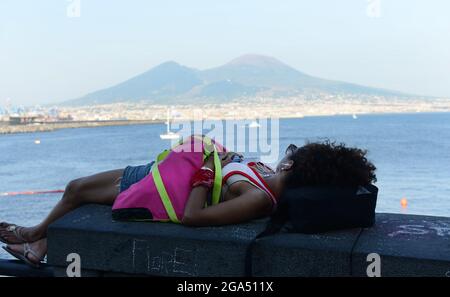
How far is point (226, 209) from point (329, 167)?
0.52 m

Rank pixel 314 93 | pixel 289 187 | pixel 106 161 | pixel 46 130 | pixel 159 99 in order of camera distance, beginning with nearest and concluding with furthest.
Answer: pixel 289 187
pixel 106 161
pixel 46 130
pixel 314 93
pixel 159 99

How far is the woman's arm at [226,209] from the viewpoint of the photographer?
8.62 feet

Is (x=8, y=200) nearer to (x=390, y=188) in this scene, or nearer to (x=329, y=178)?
(x=390, y=188)

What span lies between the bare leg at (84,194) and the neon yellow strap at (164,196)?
0.41m

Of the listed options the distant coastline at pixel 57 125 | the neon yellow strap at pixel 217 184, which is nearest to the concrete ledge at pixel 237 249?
the neon yellow strap at pixel 217 184

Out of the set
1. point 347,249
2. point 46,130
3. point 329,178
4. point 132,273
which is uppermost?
point 329,178

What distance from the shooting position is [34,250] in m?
3.02

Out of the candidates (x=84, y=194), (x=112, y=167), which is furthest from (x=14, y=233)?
(x=112, y=167)

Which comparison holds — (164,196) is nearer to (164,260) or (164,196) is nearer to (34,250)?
(164,260)

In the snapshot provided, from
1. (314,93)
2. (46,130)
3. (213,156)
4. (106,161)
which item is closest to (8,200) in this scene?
(106,161)

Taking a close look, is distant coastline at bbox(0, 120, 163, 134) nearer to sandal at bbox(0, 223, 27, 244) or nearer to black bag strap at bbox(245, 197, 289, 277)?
sandal at bbox(0, 223, 27, 244)
